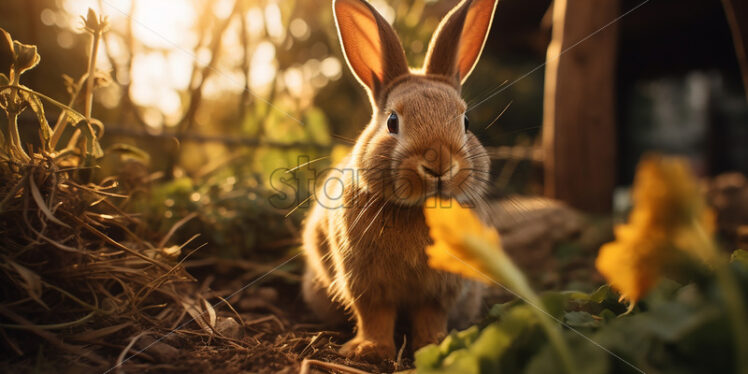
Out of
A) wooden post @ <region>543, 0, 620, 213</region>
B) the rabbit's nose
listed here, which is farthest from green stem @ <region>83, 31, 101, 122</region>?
wooden post @ <region>543, 0, 620, 213</region>

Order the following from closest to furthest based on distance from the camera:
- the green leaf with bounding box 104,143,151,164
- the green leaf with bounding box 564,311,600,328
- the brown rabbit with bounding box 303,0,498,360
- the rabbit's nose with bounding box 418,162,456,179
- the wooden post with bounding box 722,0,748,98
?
the green leaf with bounding box 564,311,600,328
the rabbit's nose with bounding box 418,162,456,179
the brown rabbit with bounding box 303,0,498,360
the green leaf with bounding box 104,143,151,164
the wooden post with bounding box 722,0,748,98

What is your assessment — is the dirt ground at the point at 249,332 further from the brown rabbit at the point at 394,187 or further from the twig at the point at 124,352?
the brown rabbit at the point at 394,187

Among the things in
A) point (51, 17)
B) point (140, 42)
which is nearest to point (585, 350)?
point (140, 42)

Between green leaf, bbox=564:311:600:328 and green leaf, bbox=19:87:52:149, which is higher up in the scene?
green leaf, bbox=19:87:52:149

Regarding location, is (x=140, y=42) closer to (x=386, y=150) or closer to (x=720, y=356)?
(x=386, y=150)

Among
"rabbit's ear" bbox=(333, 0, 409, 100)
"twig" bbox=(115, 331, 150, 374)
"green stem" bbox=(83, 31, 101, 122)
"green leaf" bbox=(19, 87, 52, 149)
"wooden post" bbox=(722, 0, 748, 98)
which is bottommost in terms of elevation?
"twig" bbox=(115, 331, 150, 374)

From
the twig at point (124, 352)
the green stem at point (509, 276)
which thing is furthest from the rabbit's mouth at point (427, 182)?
the twig at point (124, 352)

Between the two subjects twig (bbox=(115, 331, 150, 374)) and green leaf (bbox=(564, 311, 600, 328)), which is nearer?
green leaf (bbox=(564, 311, 600, 328))

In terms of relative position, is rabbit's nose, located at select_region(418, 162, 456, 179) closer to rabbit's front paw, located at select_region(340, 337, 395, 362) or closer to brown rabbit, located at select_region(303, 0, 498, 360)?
brown rabbit, located at select_region(303, 0, 498, 360)
